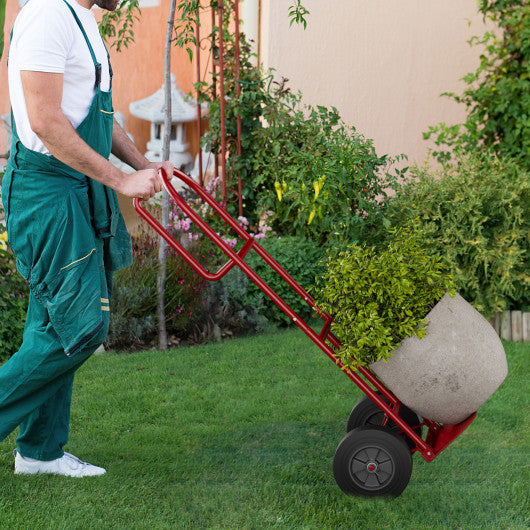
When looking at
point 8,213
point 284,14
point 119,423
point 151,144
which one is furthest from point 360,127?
point 8,213

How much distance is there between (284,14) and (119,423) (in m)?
4.00

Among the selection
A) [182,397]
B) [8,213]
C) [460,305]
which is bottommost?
[182,397]

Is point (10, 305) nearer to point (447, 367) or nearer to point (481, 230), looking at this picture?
point (447, 367)

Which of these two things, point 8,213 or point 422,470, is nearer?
point 8,213

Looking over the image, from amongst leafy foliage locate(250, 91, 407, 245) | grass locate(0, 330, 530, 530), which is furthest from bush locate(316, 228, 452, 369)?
leafy foliage locate(250, 91, 407, 245)

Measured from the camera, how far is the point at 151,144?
25.1 feet

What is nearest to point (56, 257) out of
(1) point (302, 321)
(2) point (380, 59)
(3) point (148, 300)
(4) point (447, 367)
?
(1) point (302, 321)

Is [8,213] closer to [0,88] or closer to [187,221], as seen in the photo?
[187,221]

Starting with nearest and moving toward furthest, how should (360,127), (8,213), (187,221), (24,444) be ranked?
1. (8,213)
2. (24,444)
3. (187,221)
4. (360,127)

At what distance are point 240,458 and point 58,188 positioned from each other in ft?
4.57

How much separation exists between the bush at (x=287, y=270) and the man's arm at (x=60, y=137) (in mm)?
2913

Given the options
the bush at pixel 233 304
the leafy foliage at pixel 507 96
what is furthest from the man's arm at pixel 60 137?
the leafy foliage at pixel 507 96

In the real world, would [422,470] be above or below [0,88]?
below

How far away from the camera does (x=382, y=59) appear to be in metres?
6.74
